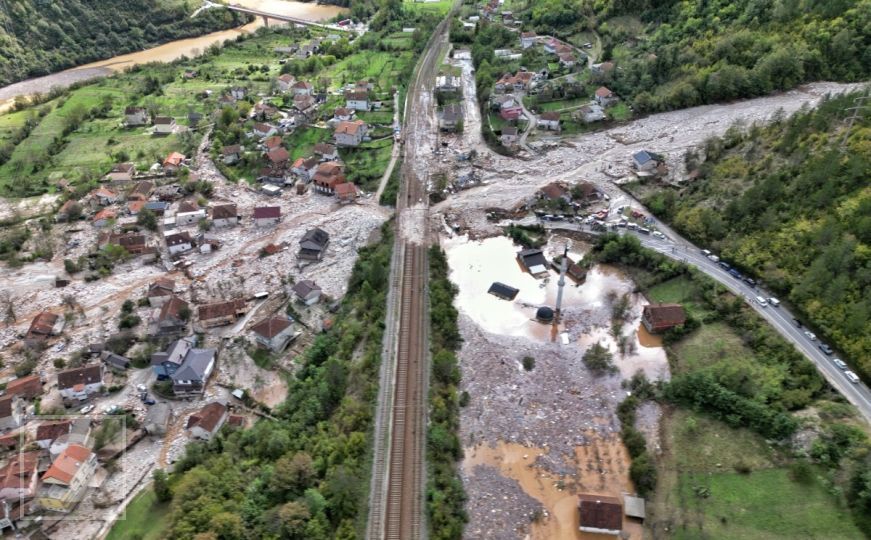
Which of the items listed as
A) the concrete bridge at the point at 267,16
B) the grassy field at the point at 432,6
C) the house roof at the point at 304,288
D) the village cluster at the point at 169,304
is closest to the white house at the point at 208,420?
the village cluster at the point at 169,304

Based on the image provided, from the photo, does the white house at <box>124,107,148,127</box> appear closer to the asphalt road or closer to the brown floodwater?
the asphalt road

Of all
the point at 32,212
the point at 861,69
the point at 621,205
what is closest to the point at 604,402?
the point at 621,205

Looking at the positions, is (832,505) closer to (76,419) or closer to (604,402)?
(604,402)

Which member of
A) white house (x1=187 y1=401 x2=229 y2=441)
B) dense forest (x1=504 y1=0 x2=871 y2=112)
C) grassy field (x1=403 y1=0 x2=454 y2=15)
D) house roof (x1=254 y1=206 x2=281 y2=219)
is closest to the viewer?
white house (x1=187 y1=401 x2=229 y2=441)

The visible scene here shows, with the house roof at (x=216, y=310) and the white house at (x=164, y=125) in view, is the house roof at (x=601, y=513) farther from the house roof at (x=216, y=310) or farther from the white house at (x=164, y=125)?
the white house at (x=164, y=125)

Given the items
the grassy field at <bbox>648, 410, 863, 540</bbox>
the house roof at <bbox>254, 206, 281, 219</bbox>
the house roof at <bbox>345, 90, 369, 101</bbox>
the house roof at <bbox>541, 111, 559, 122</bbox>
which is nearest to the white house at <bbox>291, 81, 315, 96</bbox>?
the house roof at <bbox>345, 90, 369, 101</bbox>

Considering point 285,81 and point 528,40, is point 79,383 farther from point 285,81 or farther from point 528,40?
point 528,40
